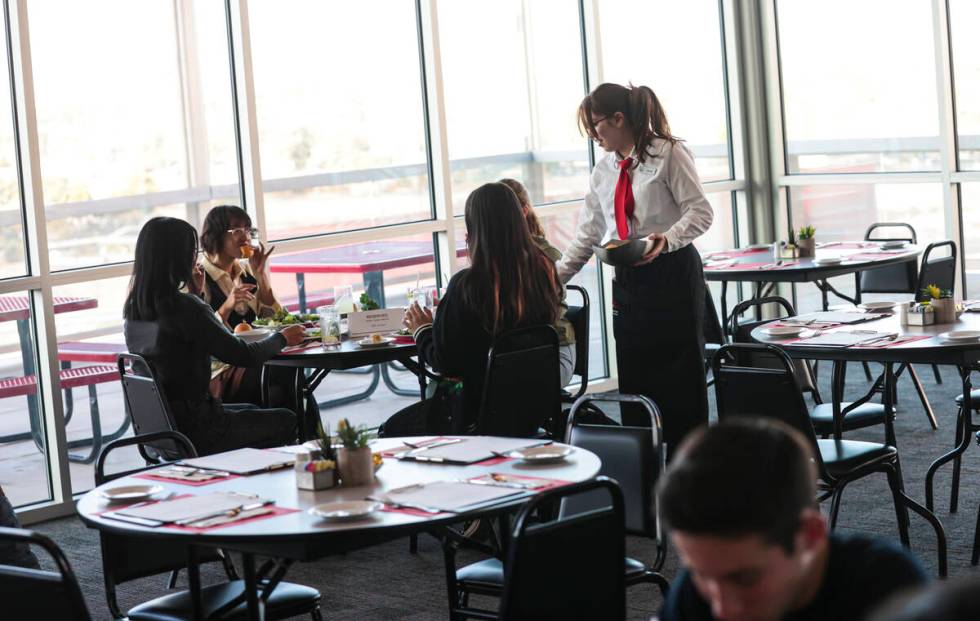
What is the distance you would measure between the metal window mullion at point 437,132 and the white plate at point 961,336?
3.60 metres

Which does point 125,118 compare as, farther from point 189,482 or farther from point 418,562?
point 189,482

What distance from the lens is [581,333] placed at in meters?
5.75

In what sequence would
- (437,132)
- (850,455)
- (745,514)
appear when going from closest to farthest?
(745,514), (850,455), (437,132)

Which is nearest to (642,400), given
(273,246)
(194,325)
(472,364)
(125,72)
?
(472,364)

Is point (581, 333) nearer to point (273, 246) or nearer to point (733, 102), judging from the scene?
point (273, 246)

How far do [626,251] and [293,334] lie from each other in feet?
4.85

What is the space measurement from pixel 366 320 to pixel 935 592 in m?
4.80

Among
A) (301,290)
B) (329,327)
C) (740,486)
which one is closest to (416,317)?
(329,327)

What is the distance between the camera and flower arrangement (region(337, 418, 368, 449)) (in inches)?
125

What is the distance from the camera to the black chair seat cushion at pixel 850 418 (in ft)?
15.4

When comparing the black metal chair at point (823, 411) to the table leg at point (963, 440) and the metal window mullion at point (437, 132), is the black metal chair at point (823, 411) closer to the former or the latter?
the table leg at point (963, 440)

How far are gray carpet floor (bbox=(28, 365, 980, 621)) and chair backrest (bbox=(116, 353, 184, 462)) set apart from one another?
50 centimetres

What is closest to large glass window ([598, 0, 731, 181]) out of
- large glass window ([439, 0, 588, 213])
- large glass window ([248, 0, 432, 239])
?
large glass window ([439, 0, 588, 213])

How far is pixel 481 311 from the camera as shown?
15.4 feet
